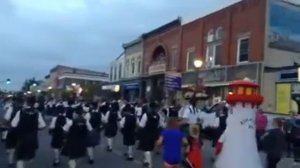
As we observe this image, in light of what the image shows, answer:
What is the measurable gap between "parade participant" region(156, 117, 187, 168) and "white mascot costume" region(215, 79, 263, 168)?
4.57 feet

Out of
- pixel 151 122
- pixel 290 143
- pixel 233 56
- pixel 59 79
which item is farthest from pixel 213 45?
pixel 59 79

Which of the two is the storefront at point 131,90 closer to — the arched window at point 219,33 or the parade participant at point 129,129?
the arched window at point 219,33

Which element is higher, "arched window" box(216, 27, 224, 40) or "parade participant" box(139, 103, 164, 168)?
"arched window" box(216, 27, 224, 40)

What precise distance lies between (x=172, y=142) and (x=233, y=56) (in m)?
23.5

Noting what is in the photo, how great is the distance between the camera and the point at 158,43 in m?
47.5

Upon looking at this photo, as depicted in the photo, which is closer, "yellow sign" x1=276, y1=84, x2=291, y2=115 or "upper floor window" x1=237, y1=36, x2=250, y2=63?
"yellow sign" x1=276, y1=84, x2=291, y2=115

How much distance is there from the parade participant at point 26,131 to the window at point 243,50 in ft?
69.6

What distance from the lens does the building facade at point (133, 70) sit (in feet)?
171

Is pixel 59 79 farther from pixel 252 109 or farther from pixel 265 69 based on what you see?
pixel 252 109

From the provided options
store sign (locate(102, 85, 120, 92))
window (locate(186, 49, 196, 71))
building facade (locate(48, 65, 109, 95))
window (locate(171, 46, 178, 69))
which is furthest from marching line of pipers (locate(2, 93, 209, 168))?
building facade (locate(48, 65, 109, 95))

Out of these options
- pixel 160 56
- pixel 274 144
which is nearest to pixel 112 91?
pixel 160 56

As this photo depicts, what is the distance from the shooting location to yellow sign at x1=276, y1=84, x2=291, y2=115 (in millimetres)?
28875

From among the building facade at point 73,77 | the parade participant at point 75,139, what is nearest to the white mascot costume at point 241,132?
the parade participant at point 75,139

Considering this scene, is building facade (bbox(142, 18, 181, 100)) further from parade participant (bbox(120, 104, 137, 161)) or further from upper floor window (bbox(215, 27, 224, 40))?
parade participant (bbox(120, 104, 137, 161))
